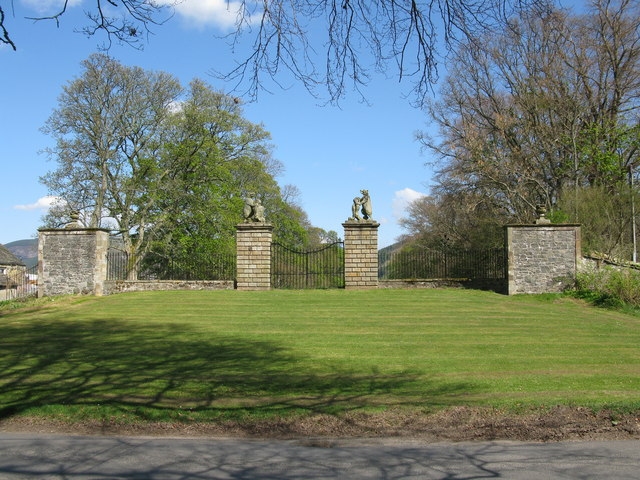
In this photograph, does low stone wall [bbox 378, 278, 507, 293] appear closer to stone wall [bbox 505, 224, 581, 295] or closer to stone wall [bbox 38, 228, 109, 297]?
stone wall [bbox 505, 224, 581, 295]

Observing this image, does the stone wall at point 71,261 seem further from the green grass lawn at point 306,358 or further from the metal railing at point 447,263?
the metal railing at point 447,263

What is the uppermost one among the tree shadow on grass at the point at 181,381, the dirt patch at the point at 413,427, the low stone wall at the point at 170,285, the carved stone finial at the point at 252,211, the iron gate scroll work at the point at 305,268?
the carved stone finial at the point at 252,211

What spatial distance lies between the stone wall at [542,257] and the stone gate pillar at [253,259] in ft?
28.0

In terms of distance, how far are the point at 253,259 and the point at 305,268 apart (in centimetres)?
245

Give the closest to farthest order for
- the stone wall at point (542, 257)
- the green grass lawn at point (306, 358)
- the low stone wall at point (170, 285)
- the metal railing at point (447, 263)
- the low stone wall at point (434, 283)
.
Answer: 1. the green grass lawn at point (306, 358)
2. the stone wall at point (542, 257)
3. the low stone wall at point (170, 285)
4. the low stone wall at point (434, 283)
5. the metal railing at point (447, 263)

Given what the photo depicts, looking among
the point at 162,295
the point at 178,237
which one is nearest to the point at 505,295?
the point at 162,295

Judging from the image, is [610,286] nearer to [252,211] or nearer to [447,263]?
[447,263]

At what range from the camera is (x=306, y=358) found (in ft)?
32.7

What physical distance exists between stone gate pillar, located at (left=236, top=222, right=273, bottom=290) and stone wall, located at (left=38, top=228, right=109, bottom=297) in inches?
186

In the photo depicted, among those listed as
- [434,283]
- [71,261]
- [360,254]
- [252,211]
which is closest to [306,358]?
[360,254]

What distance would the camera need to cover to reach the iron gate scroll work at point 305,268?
22.5m

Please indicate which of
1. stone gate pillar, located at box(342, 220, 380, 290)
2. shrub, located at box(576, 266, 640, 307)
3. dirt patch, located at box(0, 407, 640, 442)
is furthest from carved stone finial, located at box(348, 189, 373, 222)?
dirt patch, located at box(0, 407, 640, 442)

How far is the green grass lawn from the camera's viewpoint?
737 cm

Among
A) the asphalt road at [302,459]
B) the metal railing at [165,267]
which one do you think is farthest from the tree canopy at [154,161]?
the asphalt road at [302,459]
